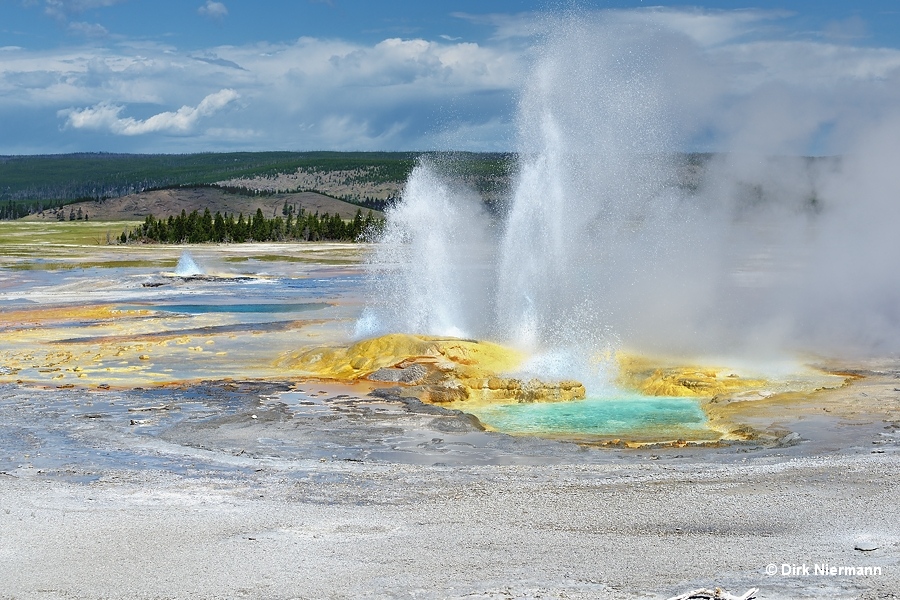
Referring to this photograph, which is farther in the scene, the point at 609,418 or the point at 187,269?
the point at 187,269

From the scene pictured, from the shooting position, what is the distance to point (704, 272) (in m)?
28.7

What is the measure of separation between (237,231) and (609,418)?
65188 millimetres

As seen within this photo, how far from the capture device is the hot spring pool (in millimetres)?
12680

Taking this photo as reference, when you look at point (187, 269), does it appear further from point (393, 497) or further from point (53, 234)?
point (53, 234)

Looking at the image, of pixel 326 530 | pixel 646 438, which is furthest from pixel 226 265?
pixel 326 530

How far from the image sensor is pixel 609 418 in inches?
537

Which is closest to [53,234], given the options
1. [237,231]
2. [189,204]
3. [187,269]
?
[237,231]

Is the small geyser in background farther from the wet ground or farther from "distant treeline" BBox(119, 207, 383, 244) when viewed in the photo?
"distant treeline" BBox(119, 207, 383, 244)

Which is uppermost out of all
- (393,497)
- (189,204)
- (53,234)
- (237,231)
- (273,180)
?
(273,180)

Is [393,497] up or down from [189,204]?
down

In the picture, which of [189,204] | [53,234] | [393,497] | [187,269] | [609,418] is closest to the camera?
[393,497]

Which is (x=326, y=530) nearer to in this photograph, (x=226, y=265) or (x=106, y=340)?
(x=106, y=340)

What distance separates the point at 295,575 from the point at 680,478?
4180 millimetres

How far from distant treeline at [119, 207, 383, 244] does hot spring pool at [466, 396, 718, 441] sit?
6086cm
